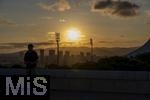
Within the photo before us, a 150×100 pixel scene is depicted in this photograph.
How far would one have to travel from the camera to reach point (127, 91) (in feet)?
55.5

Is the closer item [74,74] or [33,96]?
[33,96]

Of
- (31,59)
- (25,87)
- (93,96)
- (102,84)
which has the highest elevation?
(31,59)

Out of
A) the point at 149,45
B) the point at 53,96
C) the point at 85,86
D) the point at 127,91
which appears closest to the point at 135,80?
the point at 127,91

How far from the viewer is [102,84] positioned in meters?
17.2

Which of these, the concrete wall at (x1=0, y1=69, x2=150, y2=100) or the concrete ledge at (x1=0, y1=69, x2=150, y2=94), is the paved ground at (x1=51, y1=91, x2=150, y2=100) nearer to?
the concrete wall at (x1=0, y1=69, x2=150, y2=100)

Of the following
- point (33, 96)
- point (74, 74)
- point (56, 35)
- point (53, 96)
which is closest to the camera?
point (33, 96)

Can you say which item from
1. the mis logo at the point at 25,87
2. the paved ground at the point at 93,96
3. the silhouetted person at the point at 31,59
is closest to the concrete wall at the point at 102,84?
the paved ground at the point at 93,96

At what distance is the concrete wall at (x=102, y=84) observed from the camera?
16.8 meters

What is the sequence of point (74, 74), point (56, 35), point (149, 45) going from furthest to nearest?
1. point (149, 45)
2. point (56, 35)
3. point (74, 74)

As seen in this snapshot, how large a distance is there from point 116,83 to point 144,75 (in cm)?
99

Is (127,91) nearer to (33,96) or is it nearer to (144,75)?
(144,75)

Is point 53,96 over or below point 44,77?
below

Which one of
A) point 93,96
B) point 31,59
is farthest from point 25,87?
point 93,96

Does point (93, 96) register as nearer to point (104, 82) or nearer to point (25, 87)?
point (104, 82)
